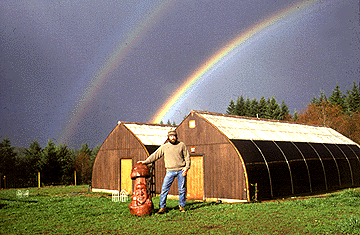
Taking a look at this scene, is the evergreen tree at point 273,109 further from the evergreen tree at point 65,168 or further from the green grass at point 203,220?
the green grass at point 203,220

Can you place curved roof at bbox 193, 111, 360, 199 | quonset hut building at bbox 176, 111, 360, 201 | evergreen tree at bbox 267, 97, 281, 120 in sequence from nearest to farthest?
1. quonset hut building at bbox 176, 111, 360, 201
2. curved roof at bbox 193, 111, 360, 199
3. evergreen tree at bbox 267, 97, 281, 120

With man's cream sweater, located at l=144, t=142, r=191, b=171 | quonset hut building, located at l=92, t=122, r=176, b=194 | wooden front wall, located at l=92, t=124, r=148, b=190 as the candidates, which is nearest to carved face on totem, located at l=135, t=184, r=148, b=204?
man's cream sweater, located at l=144, t=142, r=191, b=171

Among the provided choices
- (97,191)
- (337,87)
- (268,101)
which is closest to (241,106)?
(268,101)

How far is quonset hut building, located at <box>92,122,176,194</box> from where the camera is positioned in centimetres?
2495

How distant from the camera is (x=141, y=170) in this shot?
10.8 metres

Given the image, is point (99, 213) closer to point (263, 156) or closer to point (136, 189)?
point (136, 189)

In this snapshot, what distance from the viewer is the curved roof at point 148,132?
25.4 m

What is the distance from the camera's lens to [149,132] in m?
26.9

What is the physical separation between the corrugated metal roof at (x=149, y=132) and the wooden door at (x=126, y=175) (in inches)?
78.8

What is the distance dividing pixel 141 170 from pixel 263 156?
9.14 metres

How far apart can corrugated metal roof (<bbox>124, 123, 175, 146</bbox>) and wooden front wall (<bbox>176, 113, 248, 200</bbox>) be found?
17.3ft

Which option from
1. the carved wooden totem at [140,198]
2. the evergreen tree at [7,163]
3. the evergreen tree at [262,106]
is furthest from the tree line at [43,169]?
the evergreen tree at [262,106]

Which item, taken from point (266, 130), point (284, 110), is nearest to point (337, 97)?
point (284, 110)

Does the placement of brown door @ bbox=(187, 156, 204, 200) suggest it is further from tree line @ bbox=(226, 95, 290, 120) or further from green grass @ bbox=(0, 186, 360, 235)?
tree line @ bbox=(226, 95, 290, 120)
